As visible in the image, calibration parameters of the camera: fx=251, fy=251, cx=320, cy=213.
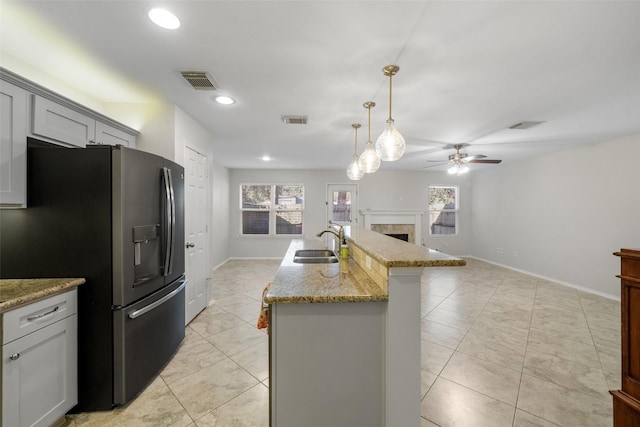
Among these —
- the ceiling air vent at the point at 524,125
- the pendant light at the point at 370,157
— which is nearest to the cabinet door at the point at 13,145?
the pendant light at the point at 370,157

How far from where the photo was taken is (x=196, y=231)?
312cm

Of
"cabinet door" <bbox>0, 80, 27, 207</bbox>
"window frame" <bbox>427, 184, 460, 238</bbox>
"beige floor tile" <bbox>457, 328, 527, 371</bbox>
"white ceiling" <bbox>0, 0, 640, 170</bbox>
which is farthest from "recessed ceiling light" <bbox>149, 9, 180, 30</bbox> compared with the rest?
"window frame" <bbox>427, 184, 460, 238</bbox>

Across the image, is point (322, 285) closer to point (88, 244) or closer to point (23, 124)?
point (88, 244)

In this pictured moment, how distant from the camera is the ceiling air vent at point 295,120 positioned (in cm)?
306

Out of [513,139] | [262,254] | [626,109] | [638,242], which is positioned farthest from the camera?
[262,254]

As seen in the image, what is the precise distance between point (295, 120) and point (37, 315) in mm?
2789

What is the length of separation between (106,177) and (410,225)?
262 inches

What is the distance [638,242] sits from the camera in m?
3.59

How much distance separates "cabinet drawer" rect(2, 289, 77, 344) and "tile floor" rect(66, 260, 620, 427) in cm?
74

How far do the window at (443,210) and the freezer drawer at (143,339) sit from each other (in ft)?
22.0

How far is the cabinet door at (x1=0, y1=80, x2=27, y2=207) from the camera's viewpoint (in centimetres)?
151

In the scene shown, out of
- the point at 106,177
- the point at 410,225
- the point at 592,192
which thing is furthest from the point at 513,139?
the point at 106,177

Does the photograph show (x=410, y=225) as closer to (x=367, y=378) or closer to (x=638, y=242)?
(x=638, y=242)

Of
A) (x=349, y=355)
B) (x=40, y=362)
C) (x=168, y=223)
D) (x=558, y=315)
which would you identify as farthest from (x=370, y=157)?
(x=558, y=315)
